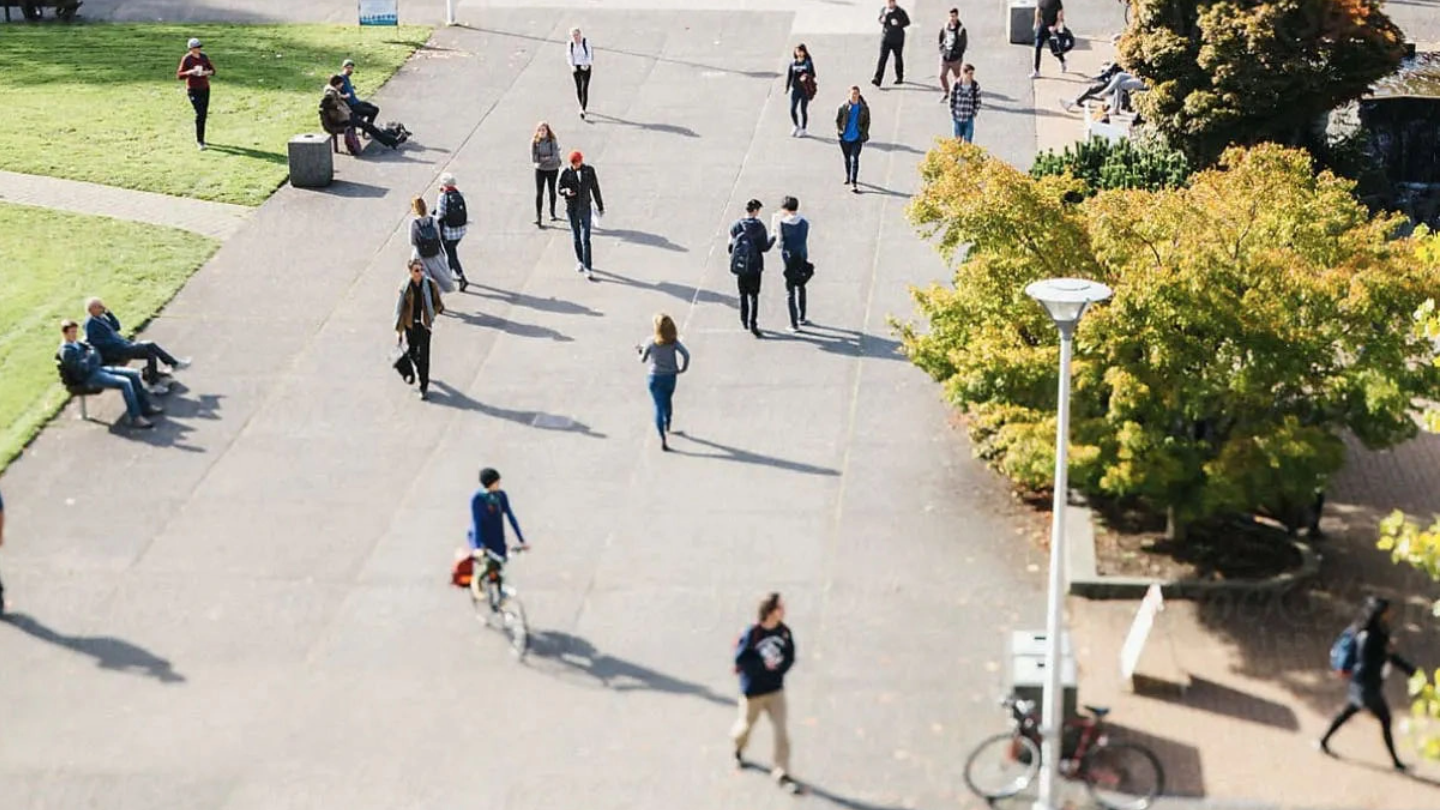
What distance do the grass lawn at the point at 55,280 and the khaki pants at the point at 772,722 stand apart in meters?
9.62

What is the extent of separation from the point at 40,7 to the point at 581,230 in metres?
19.2

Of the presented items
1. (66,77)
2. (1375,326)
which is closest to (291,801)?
(1375,326)

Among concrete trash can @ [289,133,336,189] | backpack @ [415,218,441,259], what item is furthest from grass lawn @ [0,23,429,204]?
backpack @ [415,218,441,259]

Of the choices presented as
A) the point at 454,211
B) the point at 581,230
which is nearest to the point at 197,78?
the point at 454,211

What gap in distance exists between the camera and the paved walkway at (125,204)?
27328 mm

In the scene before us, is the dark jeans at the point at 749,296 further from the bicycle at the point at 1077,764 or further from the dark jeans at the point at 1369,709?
the dark jeans at the point at 1369,709

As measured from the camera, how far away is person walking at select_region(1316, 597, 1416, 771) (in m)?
14.5

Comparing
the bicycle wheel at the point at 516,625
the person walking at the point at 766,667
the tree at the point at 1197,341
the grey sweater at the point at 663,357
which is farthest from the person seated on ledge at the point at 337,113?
the person walking at the point at 766,667

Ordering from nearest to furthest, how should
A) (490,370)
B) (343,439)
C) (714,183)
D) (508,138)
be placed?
(343,439)
(490,370)
(714,183)
(508,138)

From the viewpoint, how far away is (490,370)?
2239cm

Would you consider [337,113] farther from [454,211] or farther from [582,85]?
[454,211]

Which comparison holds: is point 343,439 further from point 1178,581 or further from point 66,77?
point 66,77

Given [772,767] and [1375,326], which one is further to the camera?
[1375,326]

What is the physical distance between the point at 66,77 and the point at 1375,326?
24.7 metres
